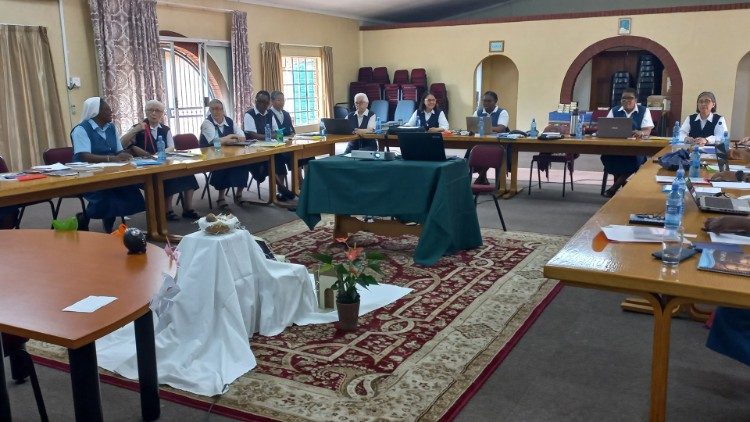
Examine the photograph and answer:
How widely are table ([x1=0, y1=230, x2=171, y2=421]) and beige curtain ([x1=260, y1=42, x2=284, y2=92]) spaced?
8358 millimetres

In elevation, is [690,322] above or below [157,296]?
below

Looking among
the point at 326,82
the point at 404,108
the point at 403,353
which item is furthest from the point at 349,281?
the point at 326,82

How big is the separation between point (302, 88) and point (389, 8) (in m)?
2.50

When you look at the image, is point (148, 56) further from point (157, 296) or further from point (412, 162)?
point (157, 296)

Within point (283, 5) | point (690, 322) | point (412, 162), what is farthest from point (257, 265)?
point (283, 5)

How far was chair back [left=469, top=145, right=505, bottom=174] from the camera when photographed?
5570 millimetres

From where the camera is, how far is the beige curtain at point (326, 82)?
39.7ft

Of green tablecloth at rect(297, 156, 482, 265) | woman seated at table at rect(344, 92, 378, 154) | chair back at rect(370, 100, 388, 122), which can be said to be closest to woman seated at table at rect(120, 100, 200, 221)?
A: green tablecloth at rect(297, 156, 482, 265)

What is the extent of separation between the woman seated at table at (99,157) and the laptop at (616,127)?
4507 mm

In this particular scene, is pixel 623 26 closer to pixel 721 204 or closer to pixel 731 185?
pixel 731 185

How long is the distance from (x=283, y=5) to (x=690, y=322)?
9.25 meters

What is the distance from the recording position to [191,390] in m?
2.56

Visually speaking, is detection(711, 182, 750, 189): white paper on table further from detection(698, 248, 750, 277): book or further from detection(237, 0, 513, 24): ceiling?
detection(237, 0, 513, 24): ceiling

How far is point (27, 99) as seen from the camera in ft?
24.0
